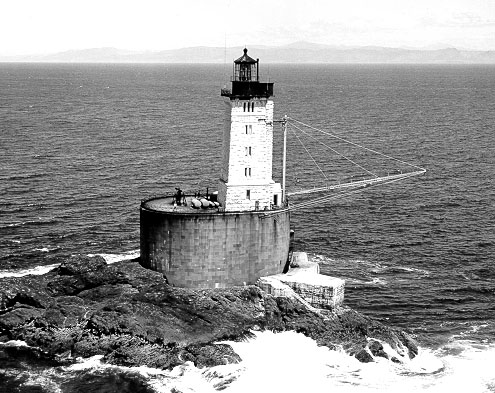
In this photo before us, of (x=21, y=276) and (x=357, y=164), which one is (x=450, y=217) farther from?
(x=21, y=276)

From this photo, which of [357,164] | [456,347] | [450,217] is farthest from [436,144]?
[456,347]

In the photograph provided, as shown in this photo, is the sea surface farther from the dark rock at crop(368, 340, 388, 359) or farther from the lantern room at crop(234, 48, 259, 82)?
the lantern room at crop(234, 48, 259, 82)

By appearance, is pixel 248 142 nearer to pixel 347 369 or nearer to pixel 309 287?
pixel 309 287

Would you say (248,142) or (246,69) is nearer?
(248,142)

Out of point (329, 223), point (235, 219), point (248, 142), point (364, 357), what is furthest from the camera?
point (329, 223)

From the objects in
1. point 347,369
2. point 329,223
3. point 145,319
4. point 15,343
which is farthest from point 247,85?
point 329,223

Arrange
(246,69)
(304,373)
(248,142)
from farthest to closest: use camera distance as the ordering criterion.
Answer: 1. (246,69)
2. (248,142)
3. (304,373)

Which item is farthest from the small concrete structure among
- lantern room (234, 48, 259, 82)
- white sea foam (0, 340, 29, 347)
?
white sea foam (0, 340, 29, 347)
